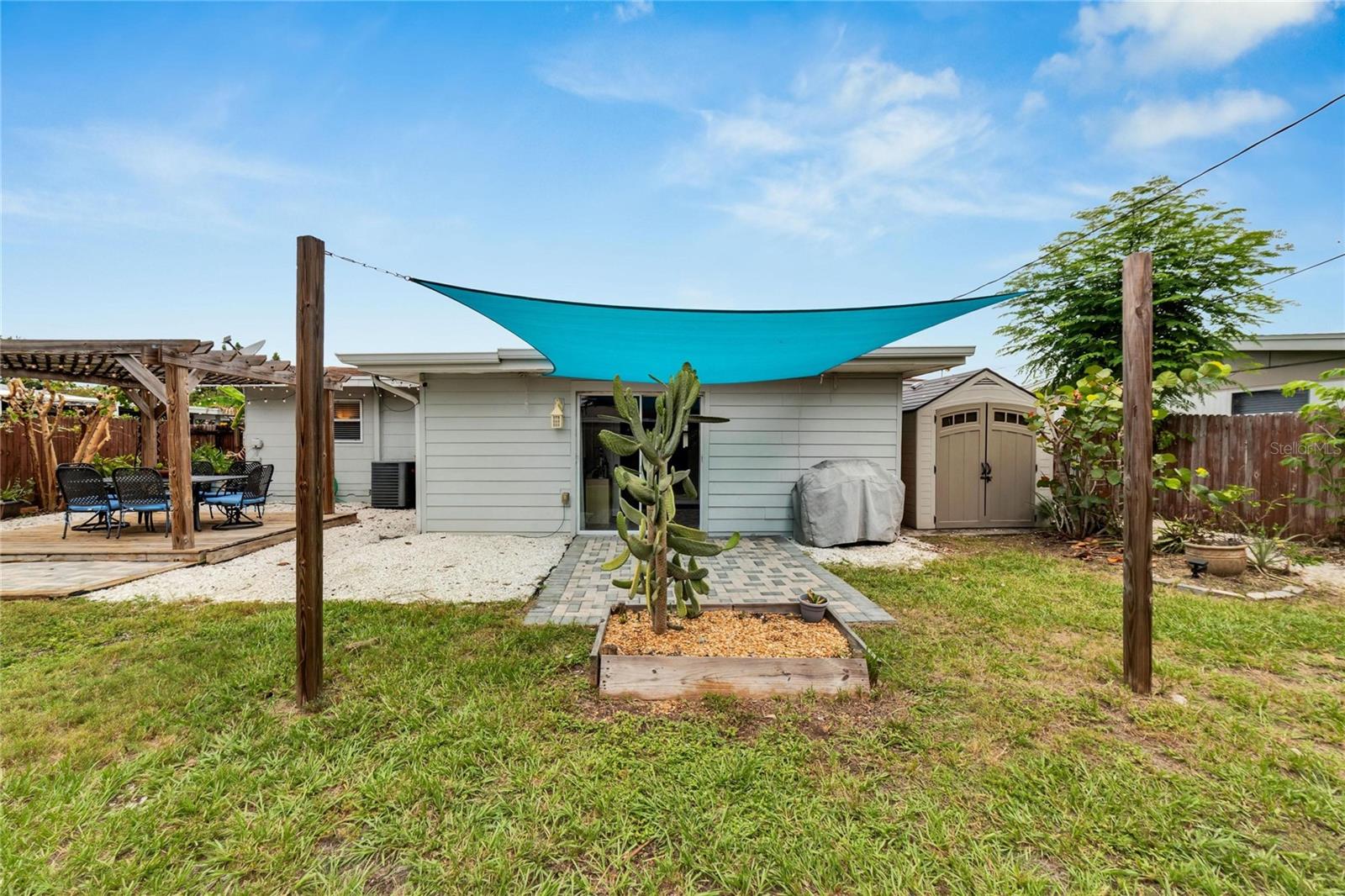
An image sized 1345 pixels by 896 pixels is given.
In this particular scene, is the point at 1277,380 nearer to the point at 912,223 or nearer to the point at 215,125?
the point at 912,223

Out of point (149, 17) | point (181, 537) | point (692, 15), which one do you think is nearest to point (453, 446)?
point (181, 537)

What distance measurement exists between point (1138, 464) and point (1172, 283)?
665 cm

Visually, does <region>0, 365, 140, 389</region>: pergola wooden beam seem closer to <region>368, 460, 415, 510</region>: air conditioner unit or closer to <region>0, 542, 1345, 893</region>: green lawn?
<region>368, 460, 415, 510</region>: air conditioner unit

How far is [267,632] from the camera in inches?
131

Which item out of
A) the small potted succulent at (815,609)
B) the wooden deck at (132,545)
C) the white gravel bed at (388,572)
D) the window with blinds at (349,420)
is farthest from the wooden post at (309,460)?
the window with blinds at (349,420)

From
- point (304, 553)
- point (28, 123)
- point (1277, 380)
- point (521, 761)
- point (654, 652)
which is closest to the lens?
point (521, 761)

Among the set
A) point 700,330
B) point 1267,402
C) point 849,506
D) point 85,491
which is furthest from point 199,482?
point 1267,402

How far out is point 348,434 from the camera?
36.1 feet

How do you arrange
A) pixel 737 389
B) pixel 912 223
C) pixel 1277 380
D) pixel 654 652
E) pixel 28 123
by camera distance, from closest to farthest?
pixel 654 652, pixel 28 123, pixel 737 389, pixel 912 223, pixel 1277 380

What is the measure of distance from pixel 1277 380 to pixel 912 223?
698cm

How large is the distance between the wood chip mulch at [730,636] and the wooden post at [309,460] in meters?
1.41

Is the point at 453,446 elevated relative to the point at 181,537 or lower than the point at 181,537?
elevated

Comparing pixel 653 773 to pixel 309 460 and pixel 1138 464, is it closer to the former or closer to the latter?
pixel 309 460

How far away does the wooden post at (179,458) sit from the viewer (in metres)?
5.33
